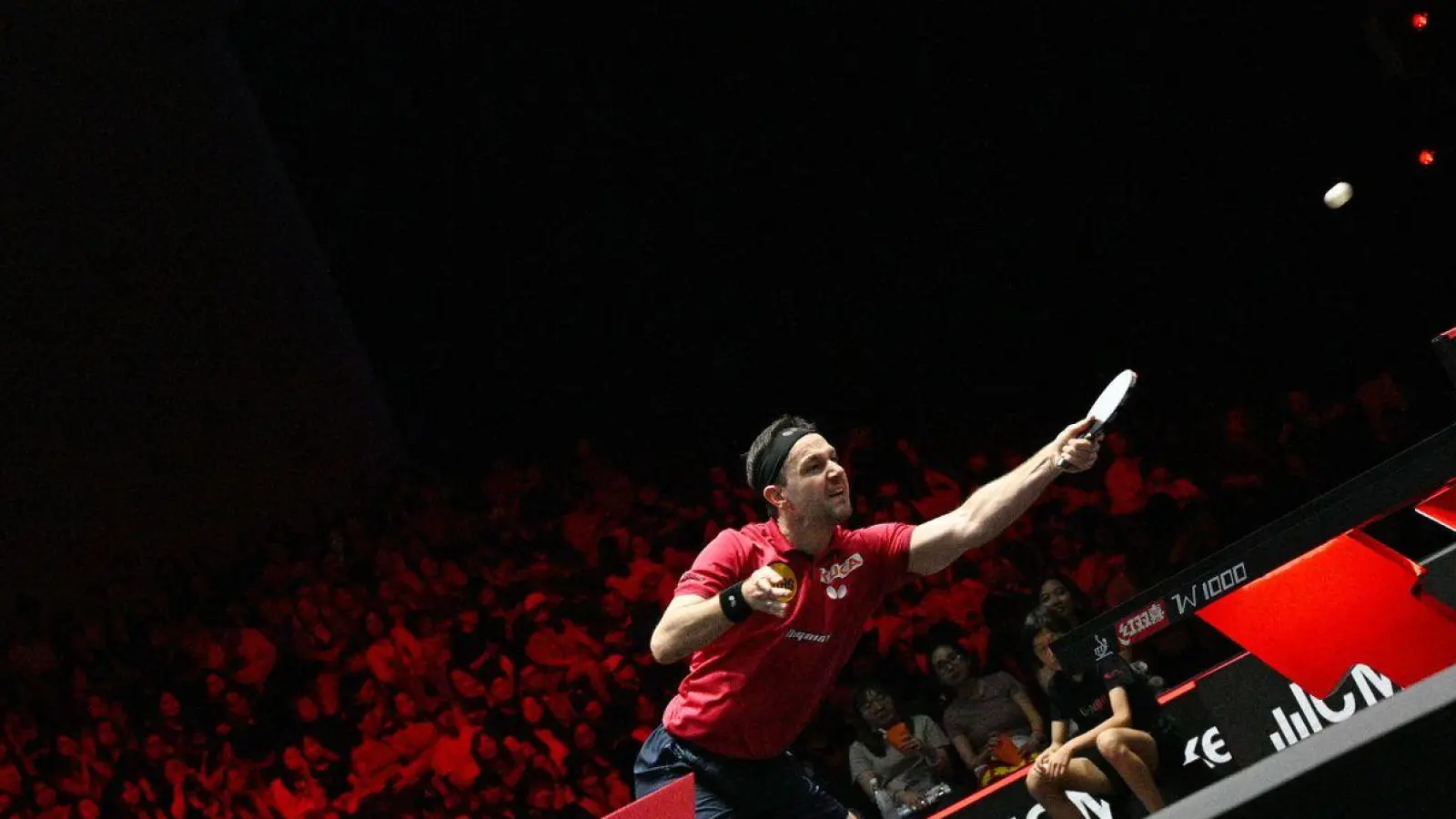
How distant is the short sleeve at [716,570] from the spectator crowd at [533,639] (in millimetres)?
2881

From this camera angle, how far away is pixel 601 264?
797 centimetres

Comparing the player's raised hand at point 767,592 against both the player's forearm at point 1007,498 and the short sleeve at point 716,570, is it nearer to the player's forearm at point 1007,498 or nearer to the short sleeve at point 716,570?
the short sleeve at point 716,570

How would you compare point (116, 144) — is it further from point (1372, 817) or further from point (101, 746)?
point (1372, 817)

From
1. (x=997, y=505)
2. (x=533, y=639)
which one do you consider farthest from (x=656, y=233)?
(x=997, y=505)

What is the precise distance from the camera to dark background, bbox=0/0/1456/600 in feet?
22.1

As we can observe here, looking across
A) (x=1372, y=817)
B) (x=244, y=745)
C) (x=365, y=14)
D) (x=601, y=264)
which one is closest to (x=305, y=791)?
(x=244, y=745)

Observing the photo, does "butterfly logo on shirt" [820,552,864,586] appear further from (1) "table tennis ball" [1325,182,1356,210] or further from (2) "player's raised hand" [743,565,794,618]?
(1) "table tennis ball" [1325,182,1356,210]

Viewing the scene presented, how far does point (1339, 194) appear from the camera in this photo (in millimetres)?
6422

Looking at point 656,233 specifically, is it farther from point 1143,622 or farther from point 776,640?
point 1143,622

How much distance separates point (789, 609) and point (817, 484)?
35cm

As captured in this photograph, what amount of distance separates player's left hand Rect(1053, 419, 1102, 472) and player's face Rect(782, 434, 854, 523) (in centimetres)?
57

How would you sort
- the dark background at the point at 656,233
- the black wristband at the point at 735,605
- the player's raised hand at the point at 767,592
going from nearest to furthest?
1. the player's raised hand at the point at 767,592
2. the black wristband at the point at 735,605
3. the dark background at the point at 656,233

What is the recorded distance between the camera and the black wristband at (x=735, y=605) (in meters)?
3.18

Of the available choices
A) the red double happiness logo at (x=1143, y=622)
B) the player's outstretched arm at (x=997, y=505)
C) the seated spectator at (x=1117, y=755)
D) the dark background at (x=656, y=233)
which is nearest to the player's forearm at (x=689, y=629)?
the player's outstretched arm at (x=997, y=505)
